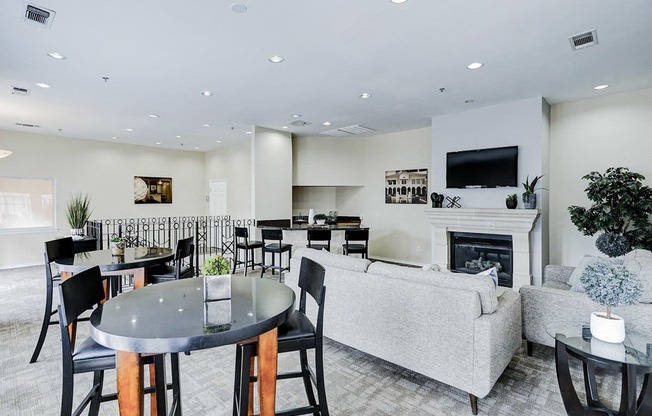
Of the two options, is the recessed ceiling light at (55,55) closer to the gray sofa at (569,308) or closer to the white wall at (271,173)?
the white wall at (271,173)

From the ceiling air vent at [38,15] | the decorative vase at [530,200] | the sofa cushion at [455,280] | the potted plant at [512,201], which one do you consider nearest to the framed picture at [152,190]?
the ceiling air vent at [38,15]

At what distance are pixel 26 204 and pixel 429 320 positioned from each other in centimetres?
914

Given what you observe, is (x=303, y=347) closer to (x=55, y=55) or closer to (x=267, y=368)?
(x=267, y=368)

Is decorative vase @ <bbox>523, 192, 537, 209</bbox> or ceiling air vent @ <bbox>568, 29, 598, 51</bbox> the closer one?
ceiling air vent @ <bbox>568, 29, 598, 51</bbox>

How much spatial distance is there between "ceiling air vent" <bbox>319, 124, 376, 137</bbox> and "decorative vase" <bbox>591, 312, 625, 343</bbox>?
5.41 m

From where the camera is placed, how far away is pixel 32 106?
5.42m

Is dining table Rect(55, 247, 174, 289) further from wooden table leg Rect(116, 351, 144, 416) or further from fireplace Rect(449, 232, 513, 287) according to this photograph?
fireplace Rect(449, 232, 513, 287)

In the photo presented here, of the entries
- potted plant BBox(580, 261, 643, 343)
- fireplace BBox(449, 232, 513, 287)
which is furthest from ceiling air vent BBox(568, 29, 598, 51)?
fireplace BBox(449, 232, 513, 287)

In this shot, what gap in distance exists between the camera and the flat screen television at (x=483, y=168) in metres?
5.30

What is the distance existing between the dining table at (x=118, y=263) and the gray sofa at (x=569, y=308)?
328 cm

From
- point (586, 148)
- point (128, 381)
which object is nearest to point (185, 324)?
point (128, 381)

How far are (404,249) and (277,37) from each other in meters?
5.52

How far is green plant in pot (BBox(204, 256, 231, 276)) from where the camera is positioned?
1.73 meters

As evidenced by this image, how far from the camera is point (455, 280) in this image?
2.43 metres
